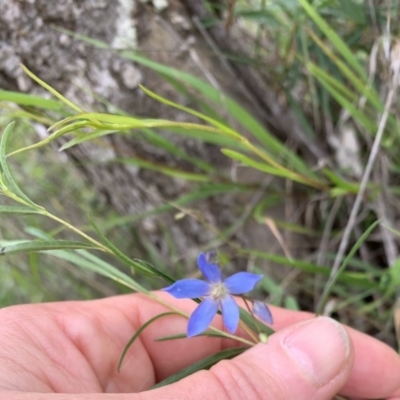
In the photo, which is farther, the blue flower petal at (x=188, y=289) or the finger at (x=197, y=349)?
the finger at (x=197, y=349)

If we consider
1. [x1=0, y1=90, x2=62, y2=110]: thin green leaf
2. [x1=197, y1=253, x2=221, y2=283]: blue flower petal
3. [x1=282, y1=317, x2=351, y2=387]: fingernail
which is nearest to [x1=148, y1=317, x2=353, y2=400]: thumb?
[x1=282, y1=317, x2=351, y2=387]: fingernail

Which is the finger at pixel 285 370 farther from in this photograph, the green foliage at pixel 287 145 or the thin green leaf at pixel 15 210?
the thin green leaf at pixel 15 210

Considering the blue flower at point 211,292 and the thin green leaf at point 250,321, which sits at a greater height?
the blue flower at point 211,292

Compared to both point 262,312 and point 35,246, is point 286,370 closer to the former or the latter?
point 262,312

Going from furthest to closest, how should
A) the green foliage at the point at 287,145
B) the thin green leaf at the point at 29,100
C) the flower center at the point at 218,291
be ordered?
the green foliage at the point at 287,145, the thin green leaf at the point at 29,100, the flower center at the point at 218,291

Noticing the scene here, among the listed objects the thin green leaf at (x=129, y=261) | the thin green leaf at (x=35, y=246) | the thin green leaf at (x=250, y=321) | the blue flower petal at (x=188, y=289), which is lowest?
the thin green leaf at (x=250, y=321)

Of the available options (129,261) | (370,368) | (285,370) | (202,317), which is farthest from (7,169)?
(370,368)

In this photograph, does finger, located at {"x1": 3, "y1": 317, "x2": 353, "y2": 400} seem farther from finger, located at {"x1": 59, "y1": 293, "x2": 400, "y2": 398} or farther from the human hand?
finger, located at {"x1": 59, "y1": 293, "x2": 400, "y2": 398}

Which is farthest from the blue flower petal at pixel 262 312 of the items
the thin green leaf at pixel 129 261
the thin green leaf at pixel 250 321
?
the thin green leaf at pixel 129 261
